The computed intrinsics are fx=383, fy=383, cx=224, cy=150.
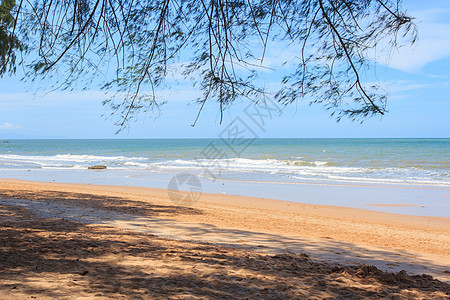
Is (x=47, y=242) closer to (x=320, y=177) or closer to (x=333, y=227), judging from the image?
(x=333, y=227)

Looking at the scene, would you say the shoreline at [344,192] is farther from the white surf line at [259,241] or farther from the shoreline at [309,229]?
the white surf line at [259,241]

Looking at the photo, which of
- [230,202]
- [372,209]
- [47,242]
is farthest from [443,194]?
[47,242]

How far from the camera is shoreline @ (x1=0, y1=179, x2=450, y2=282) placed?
19.2 feet

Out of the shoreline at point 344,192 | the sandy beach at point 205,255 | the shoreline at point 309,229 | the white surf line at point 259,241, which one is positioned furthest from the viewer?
the shoreline at point 344,192

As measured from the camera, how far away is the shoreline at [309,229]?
19.2ft

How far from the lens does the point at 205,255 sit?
473cm

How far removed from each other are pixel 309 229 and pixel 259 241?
2373mm

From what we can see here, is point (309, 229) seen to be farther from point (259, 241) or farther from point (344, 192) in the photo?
point (344, 192)

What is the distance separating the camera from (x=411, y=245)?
7242 mm

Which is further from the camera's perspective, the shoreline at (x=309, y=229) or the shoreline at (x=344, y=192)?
the shoreline at (x=344, y=192)

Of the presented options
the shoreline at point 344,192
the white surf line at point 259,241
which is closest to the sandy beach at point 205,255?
the white surf line at point 259,241

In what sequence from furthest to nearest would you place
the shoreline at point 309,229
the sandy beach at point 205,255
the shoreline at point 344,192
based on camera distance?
the shoreline at point 344,192
the shoreline at point 309,229
the sandy beach at point 205,255

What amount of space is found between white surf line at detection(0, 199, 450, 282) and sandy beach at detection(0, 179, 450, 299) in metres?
0.02

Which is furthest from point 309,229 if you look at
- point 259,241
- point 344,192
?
point 344,192
